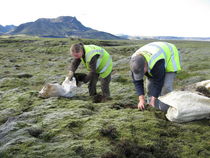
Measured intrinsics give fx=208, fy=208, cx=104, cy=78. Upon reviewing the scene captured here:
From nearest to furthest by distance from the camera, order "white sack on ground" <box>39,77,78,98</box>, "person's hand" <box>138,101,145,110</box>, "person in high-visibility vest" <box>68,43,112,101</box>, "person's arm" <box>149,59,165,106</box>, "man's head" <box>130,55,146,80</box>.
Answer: "man's head" <box>130,55,146,80</box>
"person's arm" <box>149,59,165,106</box>
"person's hand" <box>138,101,145,110</box>
"person in high-visibility vest" <box>68,43,112,101</box>
"white sack on ground" <box>39,77,78,98</box>

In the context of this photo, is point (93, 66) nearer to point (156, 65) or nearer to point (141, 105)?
point (141, 105)

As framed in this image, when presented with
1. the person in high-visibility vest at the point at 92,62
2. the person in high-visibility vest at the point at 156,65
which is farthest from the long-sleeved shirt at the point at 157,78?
the person in high-visibility vest at the point at 92,62

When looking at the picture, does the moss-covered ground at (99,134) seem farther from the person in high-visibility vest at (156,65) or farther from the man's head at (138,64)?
the man's head at (138,64)

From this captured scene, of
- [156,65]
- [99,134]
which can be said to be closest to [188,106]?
[156,65]

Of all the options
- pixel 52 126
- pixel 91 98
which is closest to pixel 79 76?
pixel 91 98

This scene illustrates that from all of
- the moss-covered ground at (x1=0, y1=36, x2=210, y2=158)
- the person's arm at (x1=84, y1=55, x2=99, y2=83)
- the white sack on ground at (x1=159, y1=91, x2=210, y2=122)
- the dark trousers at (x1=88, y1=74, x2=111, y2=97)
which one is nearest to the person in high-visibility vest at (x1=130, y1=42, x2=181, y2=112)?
the white sack on ground at (x1=159, y1=91, x2=210, y2=122)

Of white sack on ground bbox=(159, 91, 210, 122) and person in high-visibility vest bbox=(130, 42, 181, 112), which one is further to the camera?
person in high-visibility vest bbox=(130, 42, 181, 112)

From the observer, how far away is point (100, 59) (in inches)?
445

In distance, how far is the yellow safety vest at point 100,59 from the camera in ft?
34.8

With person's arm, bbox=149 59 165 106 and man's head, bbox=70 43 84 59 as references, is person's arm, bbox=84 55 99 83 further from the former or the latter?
person's arm, bbox=149 59 165 106

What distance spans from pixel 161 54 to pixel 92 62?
161 inches

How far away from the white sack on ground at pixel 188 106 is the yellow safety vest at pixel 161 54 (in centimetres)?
127

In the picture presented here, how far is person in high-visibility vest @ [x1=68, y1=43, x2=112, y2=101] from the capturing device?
404 inches

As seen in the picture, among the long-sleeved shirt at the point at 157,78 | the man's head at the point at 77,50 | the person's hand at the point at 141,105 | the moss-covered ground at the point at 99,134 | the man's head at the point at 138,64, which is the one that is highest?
the man's head at the point at 77,50
